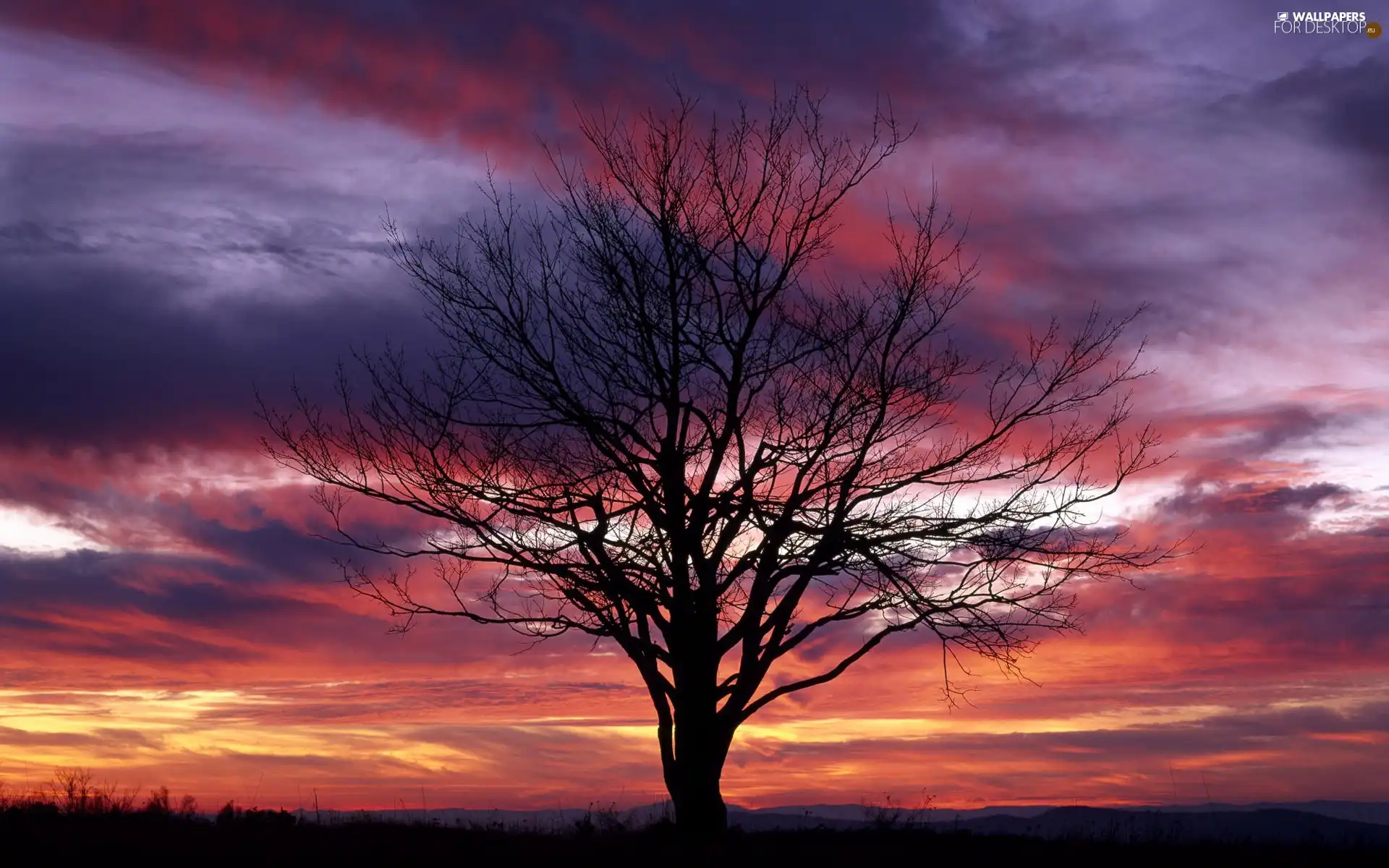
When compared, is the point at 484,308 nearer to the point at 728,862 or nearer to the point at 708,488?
the point at 708,488

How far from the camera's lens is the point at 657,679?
16359 mm

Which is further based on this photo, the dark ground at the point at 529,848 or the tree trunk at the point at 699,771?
the tree trunk at the point at 699,771

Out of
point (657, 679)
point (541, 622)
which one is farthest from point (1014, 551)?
point (541, 622)

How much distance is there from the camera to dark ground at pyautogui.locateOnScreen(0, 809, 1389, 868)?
12.7 metres

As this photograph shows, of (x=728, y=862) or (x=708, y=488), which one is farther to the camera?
(x=708, y=488)

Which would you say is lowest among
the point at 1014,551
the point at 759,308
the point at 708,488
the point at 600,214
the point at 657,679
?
the point at 657,679

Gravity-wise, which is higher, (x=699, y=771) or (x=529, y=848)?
(x=699, y=771)

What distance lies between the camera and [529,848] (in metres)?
13.8

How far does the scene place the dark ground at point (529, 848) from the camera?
12.7 m

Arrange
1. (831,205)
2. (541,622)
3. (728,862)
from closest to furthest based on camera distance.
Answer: (728,862) → (541,622) → (831,205)

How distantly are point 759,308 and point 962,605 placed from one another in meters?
4.85

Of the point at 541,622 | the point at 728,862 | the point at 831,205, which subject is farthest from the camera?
the point at 831,205

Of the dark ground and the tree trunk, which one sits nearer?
the dark ground

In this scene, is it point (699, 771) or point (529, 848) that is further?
point (699, 771)
